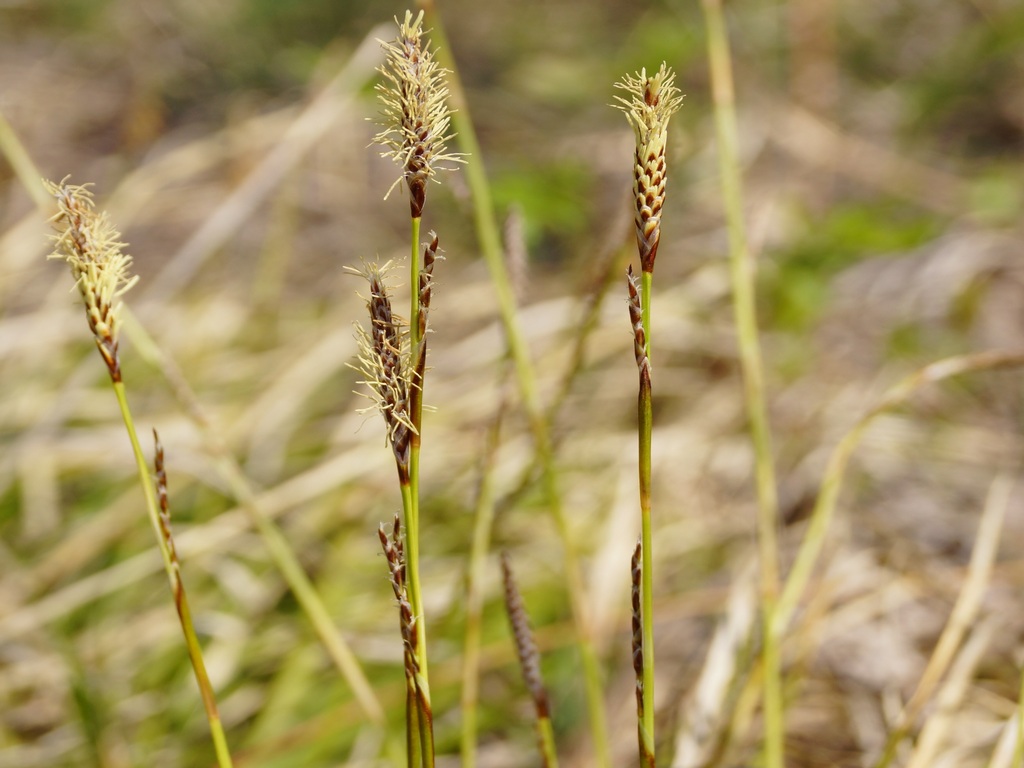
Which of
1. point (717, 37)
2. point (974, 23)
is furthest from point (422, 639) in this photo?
point (974, 23)

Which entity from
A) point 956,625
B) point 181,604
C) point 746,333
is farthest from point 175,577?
point 956,625

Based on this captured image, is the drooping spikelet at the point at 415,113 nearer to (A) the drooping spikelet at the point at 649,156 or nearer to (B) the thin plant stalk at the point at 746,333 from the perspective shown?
(A) the drooping spikelet at the point at 649,156

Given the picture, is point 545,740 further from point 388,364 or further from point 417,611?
point 388,364

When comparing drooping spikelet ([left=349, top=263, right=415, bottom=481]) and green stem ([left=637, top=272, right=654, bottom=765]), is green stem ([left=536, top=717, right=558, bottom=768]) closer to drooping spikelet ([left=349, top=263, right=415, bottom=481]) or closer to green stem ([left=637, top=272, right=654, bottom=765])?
green stem ([left=637, top=272, right=654, bottom=765])

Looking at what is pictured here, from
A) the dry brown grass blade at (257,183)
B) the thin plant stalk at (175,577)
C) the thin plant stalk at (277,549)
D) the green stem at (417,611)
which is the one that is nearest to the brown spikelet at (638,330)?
the green stem at (417,611)

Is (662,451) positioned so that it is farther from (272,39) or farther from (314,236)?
(272,39)
